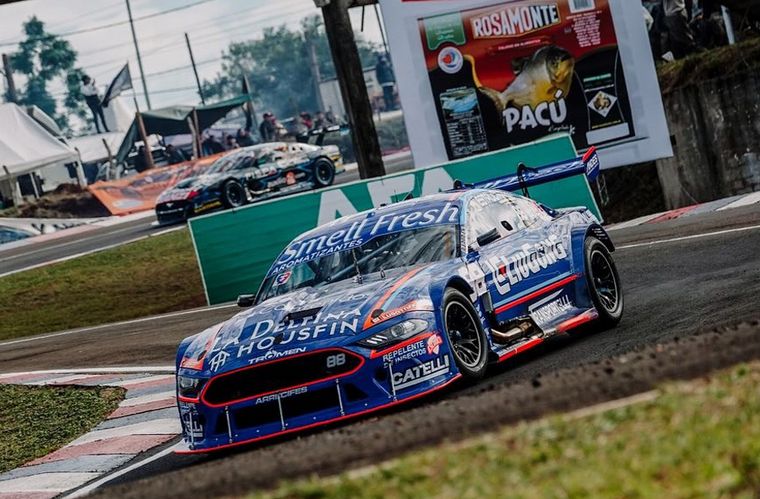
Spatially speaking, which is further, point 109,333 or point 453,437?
point 109,333

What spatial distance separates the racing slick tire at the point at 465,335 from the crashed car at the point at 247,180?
867 inches

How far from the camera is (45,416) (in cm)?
1117

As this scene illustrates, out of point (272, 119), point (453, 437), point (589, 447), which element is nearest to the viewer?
point (589, 447)

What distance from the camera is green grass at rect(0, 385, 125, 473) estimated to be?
32.4 feet

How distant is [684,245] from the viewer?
44.4ft

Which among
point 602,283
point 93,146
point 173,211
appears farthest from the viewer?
point 93,146

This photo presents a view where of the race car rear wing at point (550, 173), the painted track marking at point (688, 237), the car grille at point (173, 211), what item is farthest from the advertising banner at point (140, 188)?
the race car rear wing at point (550, 173)

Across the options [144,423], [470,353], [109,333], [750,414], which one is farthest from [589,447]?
[109,333]

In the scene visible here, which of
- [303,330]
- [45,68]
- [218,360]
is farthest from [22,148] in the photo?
[45,68]

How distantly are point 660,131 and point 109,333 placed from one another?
896 cm

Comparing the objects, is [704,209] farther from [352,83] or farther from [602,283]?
[602,283]

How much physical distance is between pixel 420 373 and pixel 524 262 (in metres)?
1.81

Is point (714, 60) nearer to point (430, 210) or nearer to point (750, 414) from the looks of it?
point (430, 210)

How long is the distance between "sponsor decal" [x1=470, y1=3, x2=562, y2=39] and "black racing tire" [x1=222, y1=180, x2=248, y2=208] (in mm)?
11177
